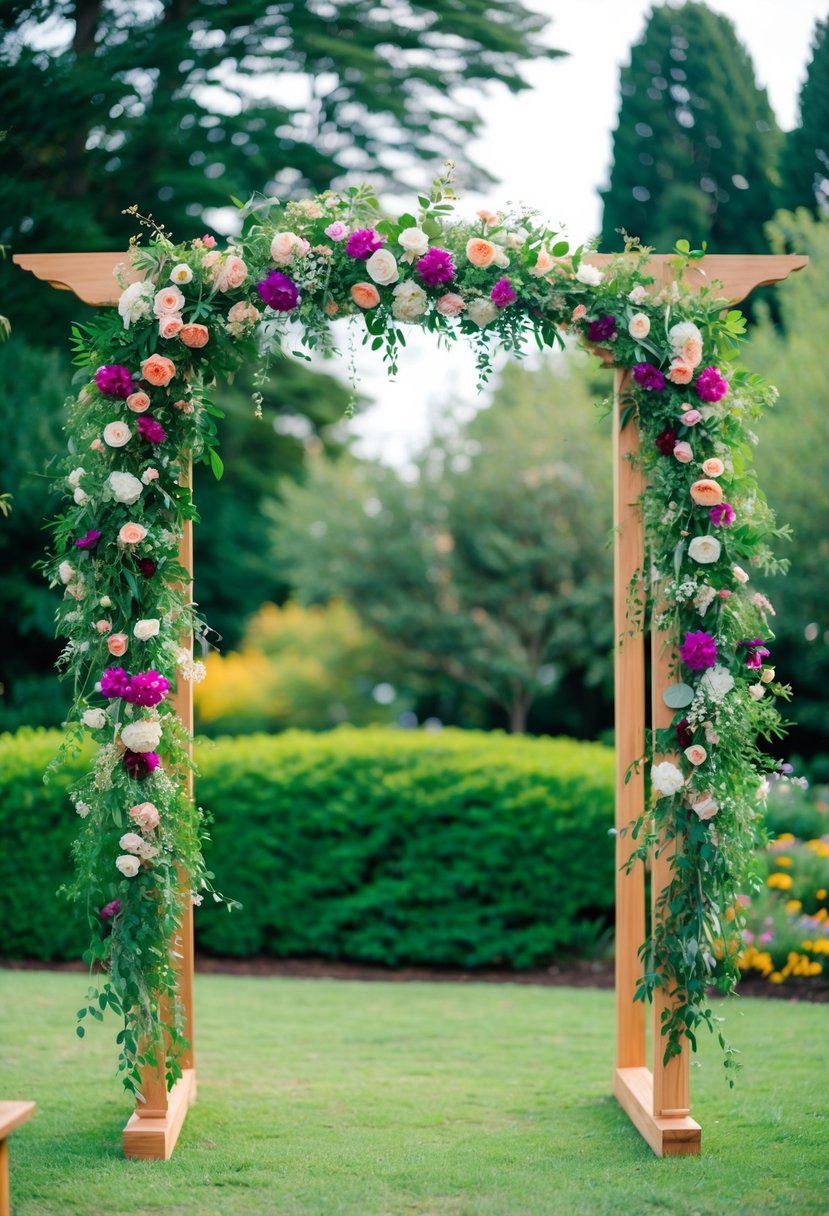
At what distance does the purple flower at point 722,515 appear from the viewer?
378 cm

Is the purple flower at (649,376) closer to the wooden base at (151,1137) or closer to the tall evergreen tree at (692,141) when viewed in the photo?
the wooden base at (151,1137)

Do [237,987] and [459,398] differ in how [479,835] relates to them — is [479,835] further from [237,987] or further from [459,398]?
[459,398]

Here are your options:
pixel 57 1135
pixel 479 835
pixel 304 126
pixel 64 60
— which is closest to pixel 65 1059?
pixel 57 1135

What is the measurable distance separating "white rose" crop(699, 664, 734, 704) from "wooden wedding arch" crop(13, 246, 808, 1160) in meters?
0.15

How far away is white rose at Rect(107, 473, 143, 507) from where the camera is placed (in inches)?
148

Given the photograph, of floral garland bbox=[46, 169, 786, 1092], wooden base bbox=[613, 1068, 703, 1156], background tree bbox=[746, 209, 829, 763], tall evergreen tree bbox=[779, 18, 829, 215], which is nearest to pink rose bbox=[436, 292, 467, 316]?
floral garland bbox=[46, 169, 786, 1092]

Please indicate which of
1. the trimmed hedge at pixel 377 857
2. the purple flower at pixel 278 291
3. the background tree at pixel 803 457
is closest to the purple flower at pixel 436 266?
the purple flower at pixel 278 291

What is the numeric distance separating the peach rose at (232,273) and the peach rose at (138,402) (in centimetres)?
45

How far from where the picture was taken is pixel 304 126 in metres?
11.8

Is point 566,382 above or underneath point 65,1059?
above

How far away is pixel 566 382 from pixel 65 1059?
12012 mm

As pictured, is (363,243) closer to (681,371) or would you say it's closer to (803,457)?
(681,371)

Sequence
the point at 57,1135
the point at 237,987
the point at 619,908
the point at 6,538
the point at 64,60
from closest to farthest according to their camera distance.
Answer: the point at 57,1135, the point at 619,908, the point at 237,987, the point at 64,60, the point at 6,538

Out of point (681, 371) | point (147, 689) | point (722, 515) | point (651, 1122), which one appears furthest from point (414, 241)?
point (651, 1122)
